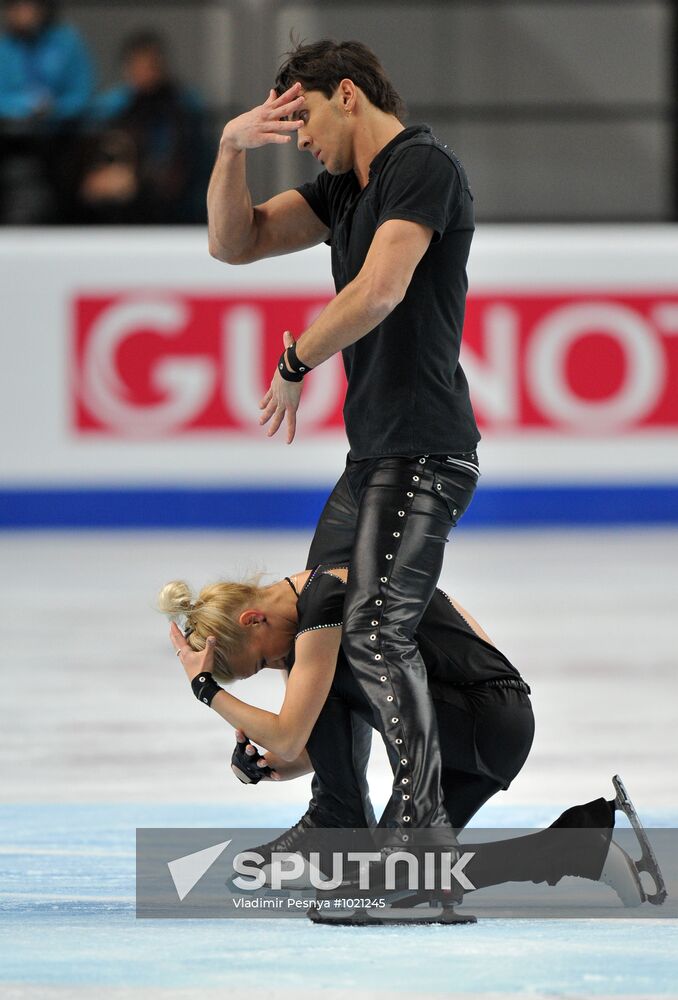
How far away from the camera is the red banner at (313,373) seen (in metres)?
8.77

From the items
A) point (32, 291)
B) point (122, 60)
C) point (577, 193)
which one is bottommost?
point (32, 291)

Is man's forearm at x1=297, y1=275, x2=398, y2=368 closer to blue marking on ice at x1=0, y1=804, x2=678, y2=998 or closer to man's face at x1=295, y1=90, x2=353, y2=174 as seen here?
man's face at x1=295, y1=90, x2=353, y2=174

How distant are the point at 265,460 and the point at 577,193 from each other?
7.47ft

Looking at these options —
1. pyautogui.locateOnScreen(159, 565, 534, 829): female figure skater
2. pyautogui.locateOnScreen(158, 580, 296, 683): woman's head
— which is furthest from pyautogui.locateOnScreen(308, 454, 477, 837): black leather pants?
pyautogui.locateOnScreen(158, 580, 296, 683): woman's head

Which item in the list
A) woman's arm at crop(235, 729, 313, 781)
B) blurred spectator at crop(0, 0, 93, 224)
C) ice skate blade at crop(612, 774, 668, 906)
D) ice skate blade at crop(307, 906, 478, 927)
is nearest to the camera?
ice skate blade at crop(307, 906, 478, 927)

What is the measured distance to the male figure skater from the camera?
3.06 metres

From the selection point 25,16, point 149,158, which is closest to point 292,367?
point 149,158

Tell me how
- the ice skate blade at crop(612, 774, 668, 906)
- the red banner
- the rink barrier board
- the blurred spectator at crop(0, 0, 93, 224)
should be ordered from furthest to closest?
the blurred spectator at crop(0, 0, 93, 224) < the rink barrier board < the red banner < the ice skate blade at crop(612, 774, 668, 906)

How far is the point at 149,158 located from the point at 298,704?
6461 millimetres

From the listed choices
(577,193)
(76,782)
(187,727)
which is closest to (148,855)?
(76,782)

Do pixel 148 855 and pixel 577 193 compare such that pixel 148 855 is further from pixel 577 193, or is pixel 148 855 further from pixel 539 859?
pixel 577 193

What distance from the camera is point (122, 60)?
30.0ft

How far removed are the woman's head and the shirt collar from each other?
85cm

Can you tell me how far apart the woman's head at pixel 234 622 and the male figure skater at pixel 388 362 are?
0.48 ft
